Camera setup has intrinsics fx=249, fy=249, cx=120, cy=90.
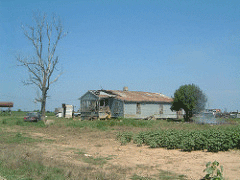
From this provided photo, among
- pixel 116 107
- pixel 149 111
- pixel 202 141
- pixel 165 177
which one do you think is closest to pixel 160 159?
pixel 202 141

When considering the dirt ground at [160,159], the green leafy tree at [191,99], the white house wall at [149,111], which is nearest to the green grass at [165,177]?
the dirt ground at [160,159]

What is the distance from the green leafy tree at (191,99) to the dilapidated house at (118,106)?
4.68 meters

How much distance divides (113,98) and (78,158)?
78.0 ft

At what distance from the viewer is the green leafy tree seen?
30016 millimetres

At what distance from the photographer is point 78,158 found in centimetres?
898

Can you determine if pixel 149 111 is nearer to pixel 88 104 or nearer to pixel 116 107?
pixel 116 107

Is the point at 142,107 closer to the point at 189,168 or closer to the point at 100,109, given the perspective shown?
the point at 100,109

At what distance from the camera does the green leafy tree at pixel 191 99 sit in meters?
30.0

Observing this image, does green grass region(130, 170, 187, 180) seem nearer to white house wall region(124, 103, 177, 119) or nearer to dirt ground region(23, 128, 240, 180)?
dirt ground region(23, 128, 240, 180)

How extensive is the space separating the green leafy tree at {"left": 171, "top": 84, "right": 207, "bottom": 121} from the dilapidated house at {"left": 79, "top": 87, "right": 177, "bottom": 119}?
15.3 feet

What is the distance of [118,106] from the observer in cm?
3209

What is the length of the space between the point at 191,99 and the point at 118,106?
9.11m

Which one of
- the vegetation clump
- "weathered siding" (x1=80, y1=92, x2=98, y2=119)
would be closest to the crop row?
the vegetation clump

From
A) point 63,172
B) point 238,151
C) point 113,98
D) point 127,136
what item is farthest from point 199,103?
point 63,172
